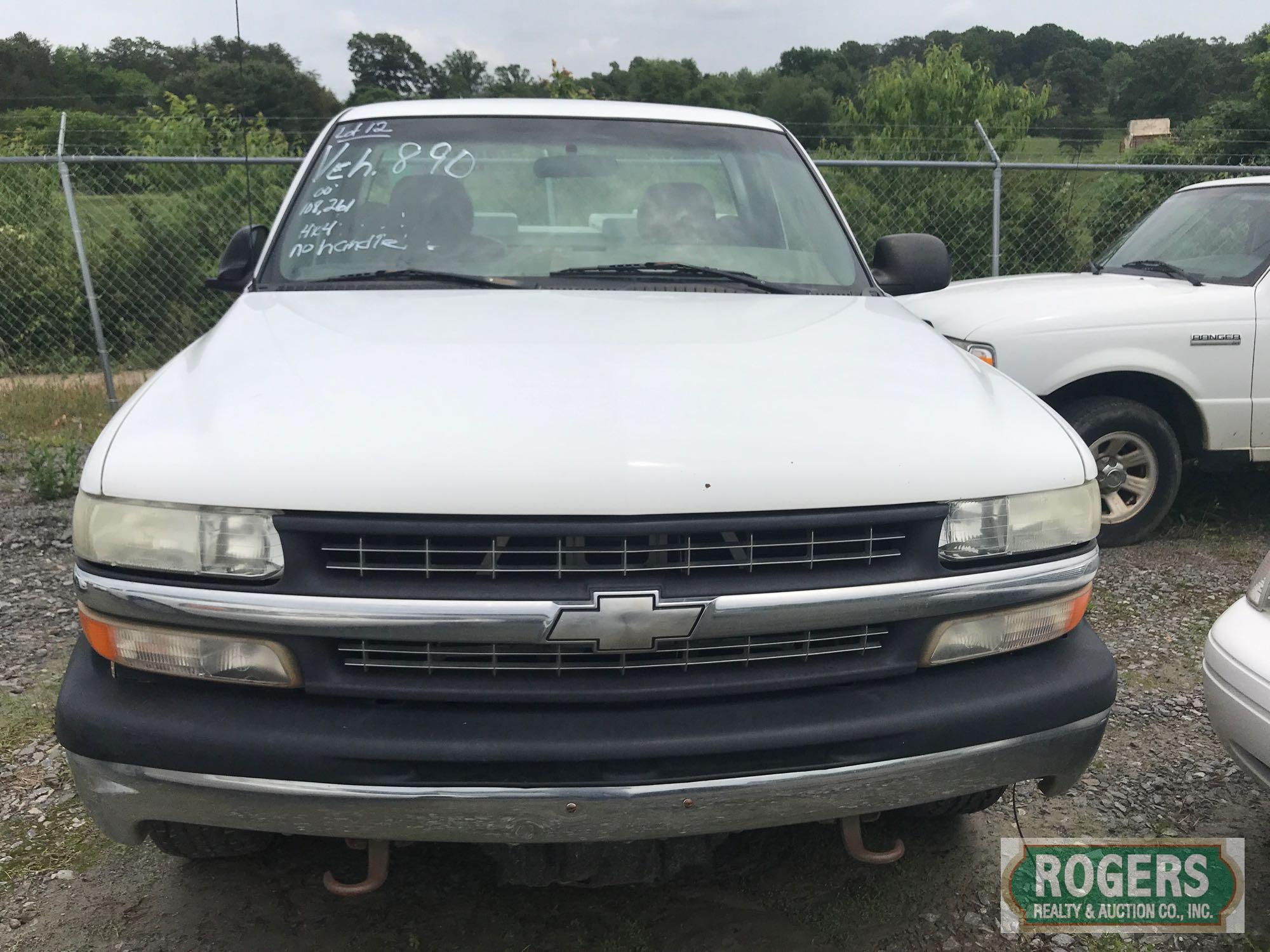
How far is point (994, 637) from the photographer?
2139 millimetres

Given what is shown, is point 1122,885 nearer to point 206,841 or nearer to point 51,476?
point 206,841

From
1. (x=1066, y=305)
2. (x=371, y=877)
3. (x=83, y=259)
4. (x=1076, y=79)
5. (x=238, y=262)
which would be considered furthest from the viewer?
(x=1076, y=79)

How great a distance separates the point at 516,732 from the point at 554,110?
2.31 metres

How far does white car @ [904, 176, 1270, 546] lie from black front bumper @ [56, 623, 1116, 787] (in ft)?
10.6

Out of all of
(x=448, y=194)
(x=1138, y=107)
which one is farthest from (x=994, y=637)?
(x=1138, y=107)

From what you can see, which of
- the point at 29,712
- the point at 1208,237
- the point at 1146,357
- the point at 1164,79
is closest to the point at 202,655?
the point at 29,712

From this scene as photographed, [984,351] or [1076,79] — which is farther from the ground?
[1076,79]

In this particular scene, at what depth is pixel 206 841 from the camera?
2338 mm

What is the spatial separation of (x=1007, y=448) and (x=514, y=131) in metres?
2.02

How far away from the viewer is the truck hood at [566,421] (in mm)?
1899

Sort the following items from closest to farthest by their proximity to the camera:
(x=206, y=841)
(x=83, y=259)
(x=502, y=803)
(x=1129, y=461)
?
(x=502, y=803), (x=206, y=841), (x=1129, y=461), (x=83, y=259)

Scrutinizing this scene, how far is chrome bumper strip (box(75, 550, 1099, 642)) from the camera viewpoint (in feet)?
6.16

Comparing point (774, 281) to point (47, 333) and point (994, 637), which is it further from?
point (47, 333)

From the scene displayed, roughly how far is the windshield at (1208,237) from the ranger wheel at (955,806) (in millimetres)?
3727
